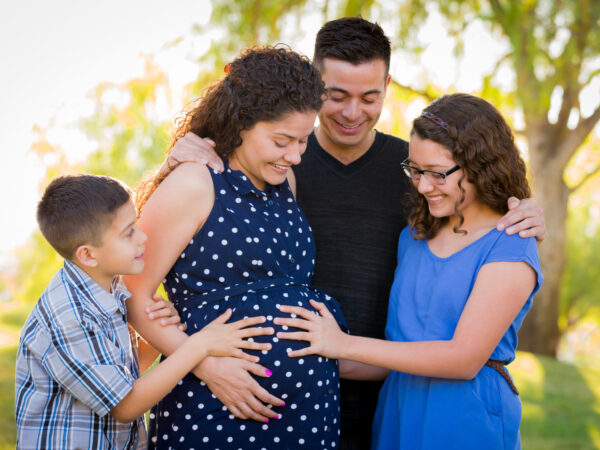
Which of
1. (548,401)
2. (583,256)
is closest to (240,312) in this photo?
(548,401)

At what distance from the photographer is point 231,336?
206 centimetres

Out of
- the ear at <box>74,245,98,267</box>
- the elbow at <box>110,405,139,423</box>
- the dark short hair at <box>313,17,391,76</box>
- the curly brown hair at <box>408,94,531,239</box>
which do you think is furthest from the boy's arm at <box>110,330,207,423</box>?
the dark short hair at <box>313,17,391,76</box>

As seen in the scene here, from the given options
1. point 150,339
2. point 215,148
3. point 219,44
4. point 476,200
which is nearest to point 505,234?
point 476,200

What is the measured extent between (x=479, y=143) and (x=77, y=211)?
1.40m

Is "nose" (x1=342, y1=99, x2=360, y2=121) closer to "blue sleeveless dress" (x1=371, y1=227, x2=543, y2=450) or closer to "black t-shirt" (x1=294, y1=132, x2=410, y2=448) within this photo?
"black t-shirt" (x1=294, y1=132, x2=410, y2=448)

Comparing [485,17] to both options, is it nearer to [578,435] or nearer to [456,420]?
[578,435]

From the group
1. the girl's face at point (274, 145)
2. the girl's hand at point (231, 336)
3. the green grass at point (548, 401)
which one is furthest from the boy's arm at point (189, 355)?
the green grass at point (548, 401)

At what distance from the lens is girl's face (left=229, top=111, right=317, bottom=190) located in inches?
84.7

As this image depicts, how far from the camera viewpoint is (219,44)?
8281mm

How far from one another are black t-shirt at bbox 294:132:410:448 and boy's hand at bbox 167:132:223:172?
0.68 metres

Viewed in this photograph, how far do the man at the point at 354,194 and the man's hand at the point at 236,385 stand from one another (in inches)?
28.7

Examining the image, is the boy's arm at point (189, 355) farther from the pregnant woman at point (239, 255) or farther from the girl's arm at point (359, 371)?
the girl's arm at point (359, 371)

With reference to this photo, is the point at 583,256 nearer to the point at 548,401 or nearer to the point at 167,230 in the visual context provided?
the point at 548,401

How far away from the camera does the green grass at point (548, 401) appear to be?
5461mm
